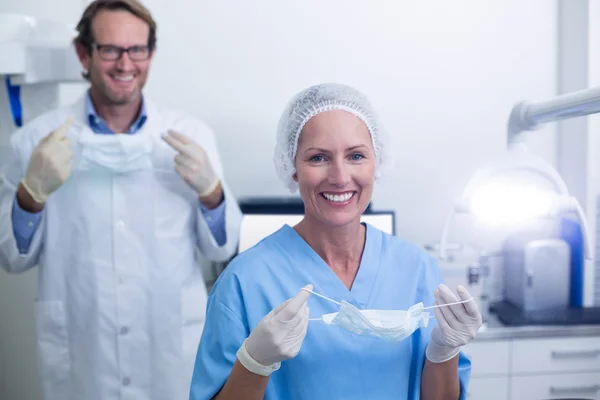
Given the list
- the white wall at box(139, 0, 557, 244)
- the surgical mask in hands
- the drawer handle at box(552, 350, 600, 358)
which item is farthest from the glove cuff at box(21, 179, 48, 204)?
the drawer handle at box(552, 350, 600, 358)

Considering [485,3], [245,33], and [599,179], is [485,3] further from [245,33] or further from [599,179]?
[245,33]

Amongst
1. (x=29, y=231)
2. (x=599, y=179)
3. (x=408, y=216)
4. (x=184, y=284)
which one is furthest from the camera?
(x=408, y=216)

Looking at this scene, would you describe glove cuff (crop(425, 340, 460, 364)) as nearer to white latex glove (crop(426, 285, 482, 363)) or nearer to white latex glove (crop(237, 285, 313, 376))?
white latex glove (crop(426, 285, 482, 363))

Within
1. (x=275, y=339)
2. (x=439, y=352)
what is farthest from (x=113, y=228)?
(x=439, y=352)

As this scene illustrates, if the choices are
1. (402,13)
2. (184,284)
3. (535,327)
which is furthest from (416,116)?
(184,284)

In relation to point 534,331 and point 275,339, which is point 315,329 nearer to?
point 275,339

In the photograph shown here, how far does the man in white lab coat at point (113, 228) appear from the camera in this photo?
5.69ft

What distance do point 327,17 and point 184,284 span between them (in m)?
1.23

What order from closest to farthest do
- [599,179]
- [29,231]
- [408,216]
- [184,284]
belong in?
[29,231], [184,284], [599,179], [408,216]

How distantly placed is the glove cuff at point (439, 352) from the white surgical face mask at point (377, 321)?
0.24 feet

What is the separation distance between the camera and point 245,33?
2.38 meters

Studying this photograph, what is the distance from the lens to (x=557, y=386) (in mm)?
2201

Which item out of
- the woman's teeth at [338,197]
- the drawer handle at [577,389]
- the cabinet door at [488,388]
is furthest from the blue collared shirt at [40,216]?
the drawer handle at [577,389]

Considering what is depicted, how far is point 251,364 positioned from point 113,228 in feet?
2.97
